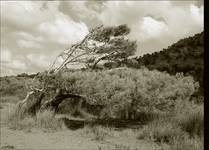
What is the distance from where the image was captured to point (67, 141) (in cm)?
1095

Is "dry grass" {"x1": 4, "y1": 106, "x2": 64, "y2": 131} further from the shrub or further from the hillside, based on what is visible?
the hillside

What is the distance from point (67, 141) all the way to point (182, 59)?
1172 inches

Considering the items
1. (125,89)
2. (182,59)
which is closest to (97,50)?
(125,89)

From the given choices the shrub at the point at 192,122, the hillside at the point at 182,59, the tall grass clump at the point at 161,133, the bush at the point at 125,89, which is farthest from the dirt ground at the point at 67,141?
the hillside at the point at 182,59

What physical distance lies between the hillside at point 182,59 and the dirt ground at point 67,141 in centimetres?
1633

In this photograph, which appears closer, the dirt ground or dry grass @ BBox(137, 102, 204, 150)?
dry grass @ BBox(137, 102, 204, 150)

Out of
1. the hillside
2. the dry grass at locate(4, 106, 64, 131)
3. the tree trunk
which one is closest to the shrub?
the dry grass at locate(4, 106, 64, 131)

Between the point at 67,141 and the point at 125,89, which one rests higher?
the point at 125,89

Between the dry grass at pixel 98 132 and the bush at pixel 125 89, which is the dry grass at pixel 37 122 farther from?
the bush at pixel 125 89

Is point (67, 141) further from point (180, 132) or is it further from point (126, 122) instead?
point (126, 122)

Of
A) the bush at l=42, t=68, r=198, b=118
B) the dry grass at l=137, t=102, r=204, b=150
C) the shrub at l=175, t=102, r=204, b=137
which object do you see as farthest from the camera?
the bush at l=42, t=68, r=198, b=118

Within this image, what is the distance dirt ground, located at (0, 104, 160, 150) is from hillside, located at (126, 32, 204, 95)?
16.3 m

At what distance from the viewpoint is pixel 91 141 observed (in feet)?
36.0

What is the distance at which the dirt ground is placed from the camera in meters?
9.93
